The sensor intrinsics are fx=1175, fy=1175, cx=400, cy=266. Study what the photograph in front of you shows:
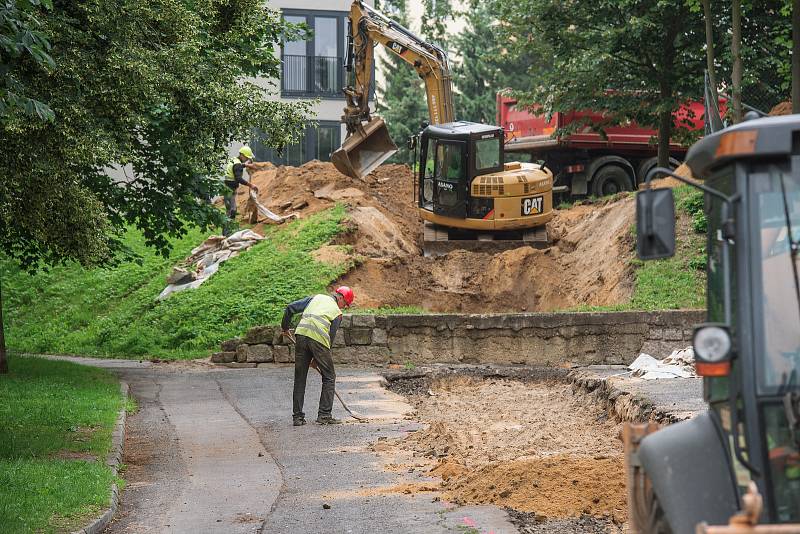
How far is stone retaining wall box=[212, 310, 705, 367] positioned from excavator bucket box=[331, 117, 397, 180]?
326 inches

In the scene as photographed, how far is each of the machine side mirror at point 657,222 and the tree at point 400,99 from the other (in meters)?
43.7

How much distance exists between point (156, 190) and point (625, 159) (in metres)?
17.3

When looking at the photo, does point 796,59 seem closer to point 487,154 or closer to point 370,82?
point 487,154

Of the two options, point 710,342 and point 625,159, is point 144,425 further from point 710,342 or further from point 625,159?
point 625,159

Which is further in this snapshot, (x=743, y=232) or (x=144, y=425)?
(x=144, y=425)

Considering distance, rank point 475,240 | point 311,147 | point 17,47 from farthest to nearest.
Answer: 1. point 311,147
2. point 475,240
3. point 17,47

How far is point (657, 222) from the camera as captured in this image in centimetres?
544

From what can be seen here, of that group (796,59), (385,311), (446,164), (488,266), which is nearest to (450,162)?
(446,164)

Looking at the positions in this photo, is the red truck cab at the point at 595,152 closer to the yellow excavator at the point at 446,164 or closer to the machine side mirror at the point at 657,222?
the yellow excavator at the point at 446,164

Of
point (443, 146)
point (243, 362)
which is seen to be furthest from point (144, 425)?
point (443, 146)

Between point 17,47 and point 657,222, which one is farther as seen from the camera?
point 17,47

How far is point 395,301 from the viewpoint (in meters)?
24.7

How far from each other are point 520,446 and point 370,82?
1784cm

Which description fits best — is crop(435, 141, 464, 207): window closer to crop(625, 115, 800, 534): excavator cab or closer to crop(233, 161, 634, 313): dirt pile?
crop(233, 161, 634, 313): dirt pile
